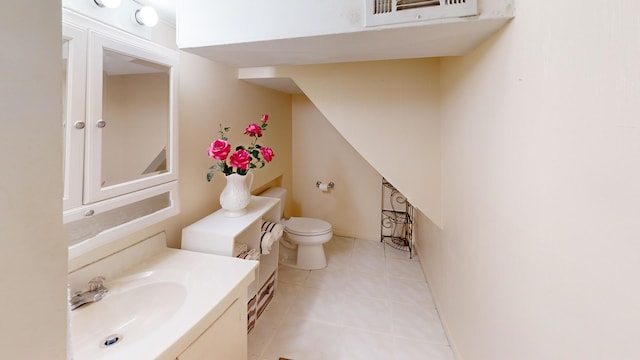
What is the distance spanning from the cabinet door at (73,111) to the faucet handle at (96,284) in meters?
0.34

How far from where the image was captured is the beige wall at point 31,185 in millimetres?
248

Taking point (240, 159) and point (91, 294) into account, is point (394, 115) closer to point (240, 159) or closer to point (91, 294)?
point (240, 159)

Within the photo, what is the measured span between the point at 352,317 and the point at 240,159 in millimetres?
1374

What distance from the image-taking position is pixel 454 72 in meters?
1.55

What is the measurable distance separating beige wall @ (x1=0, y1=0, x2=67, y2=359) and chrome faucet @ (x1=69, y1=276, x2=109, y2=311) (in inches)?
38.4

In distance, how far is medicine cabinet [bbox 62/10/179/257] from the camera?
37.9 inches

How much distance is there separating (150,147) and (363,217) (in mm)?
2576

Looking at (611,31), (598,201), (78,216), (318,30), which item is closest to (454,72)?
(318,30)

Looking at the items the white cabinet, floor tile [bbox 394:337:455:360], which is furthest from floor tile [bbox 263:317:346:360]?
floor tile [bbox 394:337:455:360]

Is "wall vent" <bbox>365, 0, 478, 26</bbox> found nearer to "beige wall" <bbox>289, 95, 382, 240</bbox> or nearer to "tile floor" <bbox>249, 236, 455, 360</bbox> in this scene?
"tile floor" <bbox>249, 236, 455, 360</bbox>

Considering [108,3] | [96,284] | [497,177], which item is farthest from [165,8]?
[497,177]

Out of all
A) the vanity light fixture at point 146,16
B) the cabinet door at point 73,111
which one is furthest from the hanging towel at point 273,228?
the vanity light fixture at point 146,16

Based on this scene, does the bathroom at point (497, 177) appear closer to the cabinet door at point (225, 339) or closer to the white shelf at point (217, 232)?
the white shelf at point (217, 232)

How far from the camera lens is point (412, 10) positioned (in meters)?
0.99
